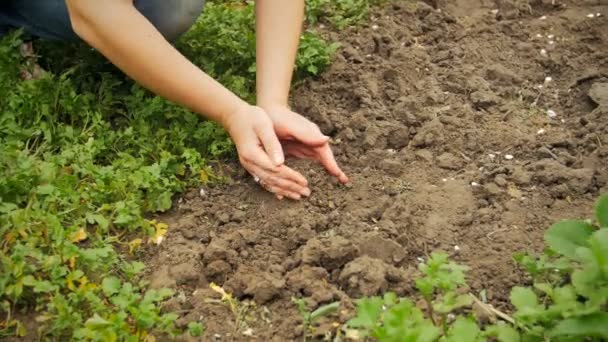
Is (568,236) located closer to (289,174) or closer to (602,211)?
(602,211)

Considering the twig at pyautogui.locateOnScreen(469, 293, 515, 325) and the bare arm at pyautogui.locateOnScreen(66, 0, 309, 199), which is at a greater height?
the bare arm at pyautogui.locateOnScreen(66, 0, 309, 199)

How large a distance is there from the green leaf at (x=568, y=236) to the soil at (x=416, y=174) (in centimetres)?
25

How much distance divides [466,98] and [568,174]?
1.86 feet

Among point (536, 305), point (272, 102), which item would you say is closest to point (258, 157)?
point (272, 102)

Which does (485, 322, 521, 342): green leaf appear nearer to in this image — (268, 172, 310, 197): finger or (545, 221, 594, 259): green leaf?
(545, 221, 594, 259): green leaf

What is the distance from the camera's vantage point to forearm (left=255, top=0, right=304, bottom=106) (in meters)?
2.78

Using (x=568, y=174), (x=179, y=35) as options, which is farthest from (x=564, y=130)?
(x=179, y=35)

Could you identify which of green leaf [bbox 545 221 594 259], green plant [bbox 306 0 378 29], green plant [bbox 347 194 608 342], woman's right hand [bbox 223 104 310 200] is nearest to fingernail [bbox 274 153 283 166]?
woman's right hand [bbox 223 104 310 200]

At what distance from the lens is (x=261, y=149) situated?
2551 mm

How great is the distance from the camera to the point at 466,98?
3127 mm

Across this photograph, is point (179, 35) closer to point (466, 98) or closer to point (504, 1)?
point (466, 98)

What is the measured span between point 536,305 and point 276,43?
1.26 m

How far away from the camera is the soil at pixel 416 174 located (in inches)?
94.1

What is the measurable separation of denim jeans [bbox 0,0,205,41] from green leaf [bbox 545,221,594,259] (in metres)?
1.60
